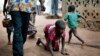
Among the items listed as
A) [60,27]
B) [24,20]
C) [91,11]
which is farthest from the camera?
[91,11]

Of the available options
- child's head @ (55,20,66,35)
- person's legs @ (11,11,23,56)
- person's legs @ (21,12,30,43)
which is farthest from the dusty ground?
person's legs @ (11,11,23,56)

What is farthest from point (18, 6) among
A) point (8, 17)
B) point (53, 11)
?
point (53, 11)

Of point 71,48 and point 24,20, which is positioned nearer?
point 24,20

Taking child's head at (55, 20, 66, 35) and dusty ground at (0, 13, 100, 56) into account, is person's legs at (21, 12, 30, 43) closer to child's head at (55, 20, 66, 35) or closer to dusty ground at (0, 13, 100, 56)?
child's head at (55, 20, 66, 35)

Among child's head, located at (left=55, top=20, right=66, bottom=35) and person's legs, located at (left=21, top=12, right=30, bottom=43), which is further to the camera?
child's head, located at (left=55, top=20, right=66, bottom=35)

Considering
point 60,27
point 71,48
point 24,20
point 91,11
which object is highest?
point 24,20

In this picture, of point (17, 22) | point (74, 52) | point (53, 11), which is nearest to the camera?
point (17, 22)

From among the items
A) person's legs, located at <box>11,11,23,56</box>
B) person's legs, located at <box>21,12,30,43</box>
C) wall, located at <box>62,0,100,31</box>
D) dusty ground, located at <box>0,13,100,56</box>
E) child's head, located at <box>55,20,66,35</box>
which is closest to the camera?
person's legs, located at <box>11,11,23,56</box>

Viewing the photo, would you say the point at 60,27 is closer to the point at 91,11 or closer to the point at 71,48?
the point at 71,48

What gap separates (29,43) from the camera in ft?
25.0

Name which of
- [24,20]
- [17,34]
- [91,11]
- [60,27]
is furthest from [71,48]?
[91,11]

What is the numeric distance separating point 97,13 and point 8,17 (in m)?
3.94

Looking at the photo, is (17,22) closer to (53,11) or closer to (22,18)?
(22,18)

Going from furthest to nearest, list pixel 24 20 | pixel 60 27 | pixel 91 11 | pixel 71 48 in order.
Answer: pixel 91 11 < pixel 71 48 < pixel 60 27 < pixel 24 20
